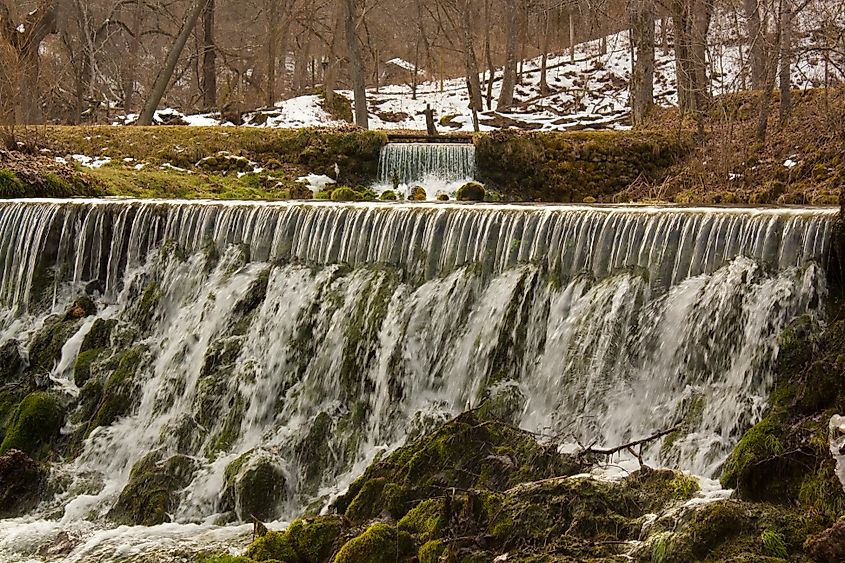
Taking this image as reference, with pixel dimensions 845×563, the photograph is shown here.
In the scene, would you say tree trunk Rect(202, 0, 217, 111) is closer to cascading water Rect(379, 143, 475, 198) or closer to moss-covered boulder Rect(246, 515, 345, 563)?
cascading water Rect(379, 143, 475, 198)

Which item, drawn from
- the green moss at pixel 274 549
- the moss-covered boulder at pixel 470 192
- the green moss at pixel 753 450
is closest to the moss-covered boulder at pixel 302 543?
the green moss at pixel 274 549

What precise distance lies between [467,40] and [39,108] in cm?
1227

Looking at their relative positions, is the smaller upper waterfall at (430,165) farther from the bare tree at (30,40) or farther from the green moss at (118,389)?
the green moss at (118,389)

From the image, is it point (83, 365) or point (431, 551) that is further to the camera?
point (83, 365)

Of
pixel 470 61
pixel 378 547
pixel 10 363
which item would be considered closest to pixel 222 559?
pixel 378 547

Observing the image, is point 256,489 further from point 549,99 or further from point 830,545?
point 549,99

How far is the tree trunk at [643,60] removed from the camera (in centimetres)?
2197

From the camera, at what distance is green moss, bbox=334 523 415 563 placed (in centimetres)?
580

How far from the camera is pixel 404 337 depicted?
968cm

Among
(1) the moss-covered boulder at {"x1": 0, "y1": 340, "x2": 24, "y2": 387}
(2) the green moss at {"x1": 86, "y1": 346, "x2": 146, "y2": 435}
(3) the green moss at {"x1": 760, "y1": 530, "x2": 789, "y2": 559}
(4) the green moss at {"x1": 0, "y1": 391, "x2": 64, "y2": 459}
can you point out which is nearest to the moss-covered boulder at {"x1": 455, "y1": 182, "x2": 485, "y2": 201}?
(2) the green moss at {"x1": 86, "y1": 346, "x2": 146, "y2": 435}

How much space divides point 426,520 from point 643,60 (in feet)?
63.4

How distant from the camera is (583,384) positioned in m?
8.50

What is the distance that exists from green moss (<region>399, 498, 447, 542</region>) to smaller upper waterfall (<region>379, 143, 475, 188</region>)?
13.2m

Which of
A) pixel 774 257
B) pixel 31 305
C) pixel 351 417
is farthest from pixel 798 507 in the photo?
pixel 31 305
